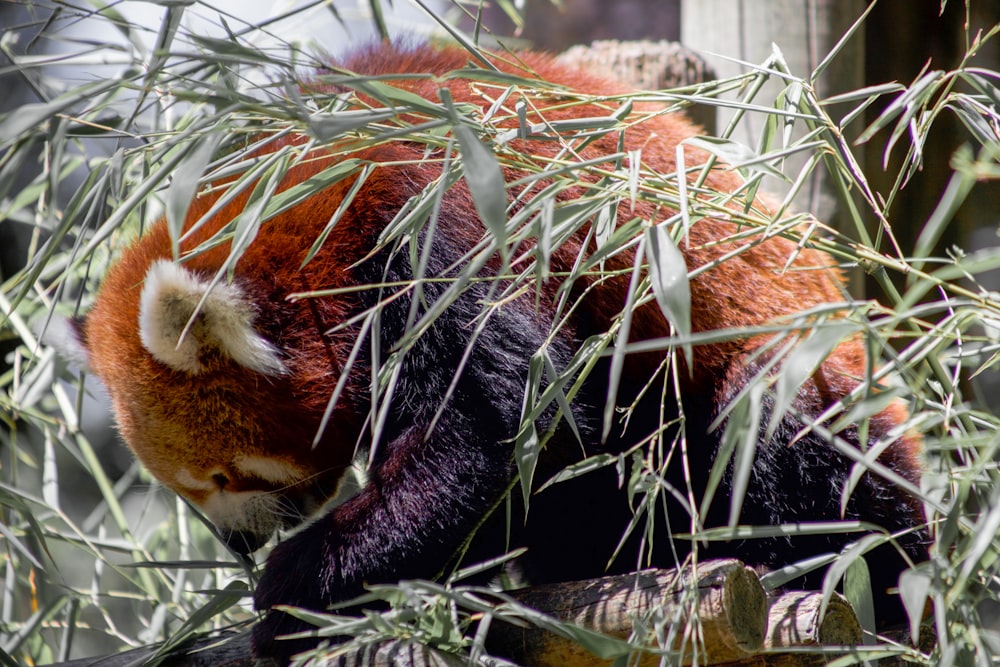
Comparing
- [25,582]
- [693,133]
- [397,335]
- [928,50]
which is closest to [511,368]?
[397,335]

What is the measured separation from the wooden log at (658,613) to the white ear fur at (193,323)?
72 cm

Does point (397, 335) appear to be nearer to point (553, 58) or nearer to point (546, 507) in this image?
point (546, 507)

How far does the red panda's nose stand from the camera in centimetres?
213

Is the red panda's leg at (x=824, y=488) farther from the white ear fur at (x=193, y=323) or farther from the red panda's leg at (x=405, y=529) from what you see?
the white ear fur at (x=193, y=323)

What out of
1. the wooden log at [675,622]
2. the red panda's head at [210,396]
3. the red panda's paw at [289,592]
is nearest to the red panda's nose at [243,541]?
the red panda's head at [210,396]

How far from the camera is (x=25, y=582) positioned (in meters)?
2.57

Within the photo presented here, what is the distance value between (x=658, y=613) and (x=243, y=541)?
1.13m

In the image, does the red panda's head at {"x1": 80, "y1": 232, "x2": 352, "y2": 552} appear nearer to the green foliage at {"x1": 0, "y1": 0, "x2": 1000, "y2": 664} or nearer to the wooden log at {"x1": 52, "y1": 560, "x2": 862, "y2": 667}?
the green foliage at {"x1": 0, "y1": 0, "x2": 1000, "y2": 664}

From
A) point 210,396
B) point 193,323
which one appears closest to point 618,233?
point 193,323

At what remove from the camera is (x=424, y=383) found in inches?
70.4

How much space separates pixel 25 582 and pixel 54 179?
153 centimetres

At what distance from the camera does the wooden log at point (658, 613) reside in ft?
4.36

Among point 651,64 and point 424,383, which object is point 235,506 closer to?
point 424,383

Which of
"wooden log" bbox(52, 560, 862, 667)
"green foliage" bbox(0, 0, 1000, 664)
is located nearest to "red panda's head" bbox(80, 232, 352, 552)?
"green foliage" bbox(0, 0, 1000, 664)
